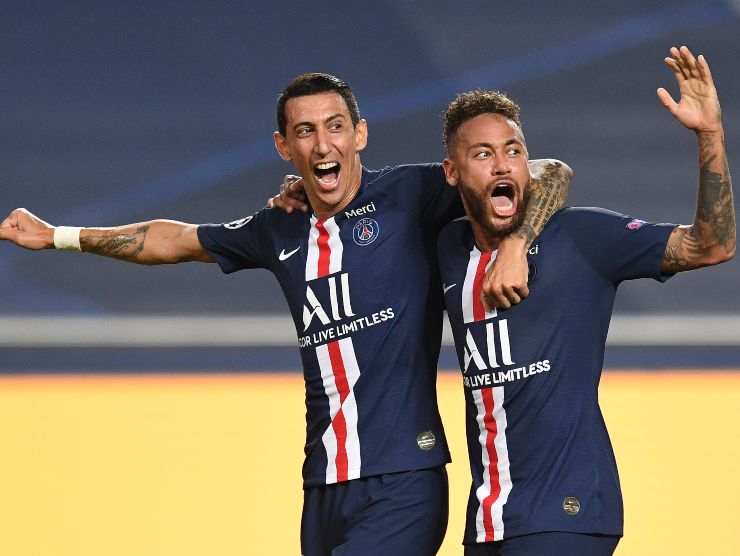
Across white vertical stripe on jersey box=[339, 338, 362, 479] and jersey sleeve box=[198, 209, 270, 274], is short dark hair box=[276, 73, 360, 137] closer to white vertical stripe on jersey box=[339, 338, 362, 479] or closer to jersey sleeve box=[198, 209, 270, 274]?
jersey sleeve box=[198, 209, 270, 274]

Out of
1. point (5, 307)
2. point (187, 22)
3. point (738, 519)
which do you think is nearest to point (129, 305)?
point (5, 307)

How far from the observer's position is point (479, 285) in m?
3.95

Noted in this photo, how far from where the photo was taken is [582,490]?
3629mm

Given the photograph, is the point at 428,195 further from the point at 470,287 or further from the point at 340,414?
the point at 340,414

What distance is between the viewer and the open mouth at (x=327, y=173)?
438cm

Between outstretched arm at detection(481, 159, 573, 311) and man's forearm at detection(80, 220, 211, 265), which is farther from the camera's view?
man's forearm at detection(80, 220, 211, 265)

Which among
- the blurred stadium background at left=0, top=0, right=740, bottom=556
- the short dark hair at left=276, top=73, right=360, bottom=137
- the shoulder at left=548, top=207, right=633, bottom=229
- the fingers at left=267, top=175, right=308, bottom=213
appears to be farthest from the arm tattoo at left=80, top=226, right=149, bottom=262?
the blurred stadium background at left=0, top=0, right=740, bottom=556

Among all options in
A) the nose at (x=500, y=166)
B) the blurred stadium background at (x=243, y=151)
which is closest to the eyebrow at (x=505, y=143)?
the nose at (x=500, y=166)

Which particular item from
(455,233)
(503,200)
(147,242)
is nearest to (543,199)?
(503,200)

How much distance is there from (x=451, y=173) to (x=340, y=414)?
0.91 metres

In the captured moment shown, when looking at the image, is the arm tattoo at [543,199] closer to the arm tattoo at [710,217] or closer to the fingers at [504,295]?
the fingers at [504,295]

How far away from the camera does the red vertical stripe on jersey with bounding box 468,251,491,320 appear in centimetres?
390

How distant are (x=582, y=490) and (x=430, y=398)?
0.74 meters

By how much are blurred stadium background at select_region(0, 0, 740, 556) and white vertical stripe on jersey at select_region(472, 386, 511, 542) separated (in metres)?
4.39
